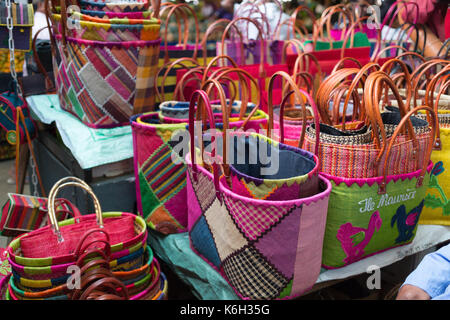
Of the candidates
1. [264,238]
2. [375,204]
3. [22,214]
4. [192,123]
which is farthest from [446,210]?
[22,214]

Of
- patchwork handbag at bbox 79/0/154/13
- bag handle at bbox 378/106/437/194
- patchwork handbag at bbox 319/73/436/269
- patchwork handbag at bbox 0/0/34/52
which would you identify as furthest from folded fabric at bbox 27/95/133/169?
bag handle at bbox 378/106/437/194

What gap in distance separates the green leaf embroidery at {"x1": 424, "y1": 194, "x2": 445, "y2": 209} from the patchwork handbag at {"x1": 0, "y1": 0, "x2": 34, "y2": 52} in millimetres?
1837

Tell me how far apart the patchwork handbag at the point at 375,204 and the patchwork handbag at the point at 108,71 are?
992 mm

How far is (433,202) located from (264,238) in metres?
0.85

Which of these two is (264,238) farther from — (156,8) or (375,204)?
(156,8)

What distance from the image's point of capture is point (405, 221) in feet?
4.61

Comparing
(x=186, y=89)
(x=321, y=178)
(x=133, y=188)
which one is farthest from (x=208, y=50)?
(x=321, y=178)

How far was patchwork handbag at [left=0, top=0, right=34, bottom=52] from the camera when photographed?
1808 millimetres

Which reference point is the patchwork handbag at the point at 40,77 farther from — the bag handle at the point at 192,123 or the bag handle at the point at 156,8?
the bag handle at the point at 192,123

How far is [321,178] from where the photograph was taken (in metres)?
1.25

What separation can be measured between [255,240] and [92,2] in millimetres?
1334

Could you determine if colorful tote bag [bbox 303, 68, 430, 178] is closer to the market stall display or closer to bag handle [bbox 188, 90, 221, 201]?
the market stall display

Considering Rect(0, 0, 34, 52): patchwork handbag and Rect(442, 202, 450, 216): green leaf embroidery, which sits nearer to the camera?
Rect(442, 202, 450, 216): green leaf embroidery
